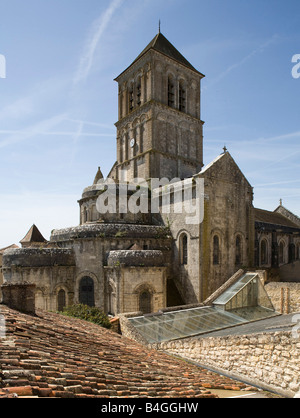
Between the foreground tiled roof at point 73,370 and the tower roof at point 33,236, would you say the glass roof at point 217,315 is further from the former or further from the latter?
the tower roof at point 33,236

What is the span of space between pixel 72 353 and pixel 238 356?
5393 millimetres

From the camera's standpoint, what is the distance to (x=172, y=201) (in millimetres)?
23547

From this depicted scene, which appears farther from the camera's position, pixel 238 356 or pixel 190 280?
pixel 190 280

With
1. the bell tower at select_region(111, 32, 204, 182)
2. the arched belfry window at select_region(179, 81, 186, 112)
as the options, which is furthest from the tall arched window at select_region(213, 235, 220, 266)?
the arched belfry window at select_region(179, 81, 186, 112)

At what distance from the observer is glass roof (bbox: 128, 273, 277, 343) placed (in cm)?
1355

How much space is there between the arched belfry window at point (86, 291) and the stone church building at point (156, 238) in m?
0.07

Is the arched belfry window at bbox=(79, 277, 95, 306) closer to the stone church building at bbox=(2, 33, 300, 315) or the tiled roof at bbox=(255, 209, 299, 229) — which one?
the stone church building at bbox=(2, 33, 300, 315)

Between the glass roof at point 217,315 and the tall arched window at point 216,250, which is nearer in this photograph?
the glass roof at point 217,315

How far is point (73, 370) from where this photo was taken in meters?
5.14

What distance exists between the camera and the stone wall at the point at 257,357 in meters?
7.46

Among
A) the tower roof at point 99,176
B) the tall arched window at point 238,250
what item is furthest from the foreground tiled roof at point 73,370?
the tower roof at point 99,176

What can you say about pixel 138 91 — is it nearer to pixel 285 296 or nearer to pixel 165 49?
pixel 165 49
